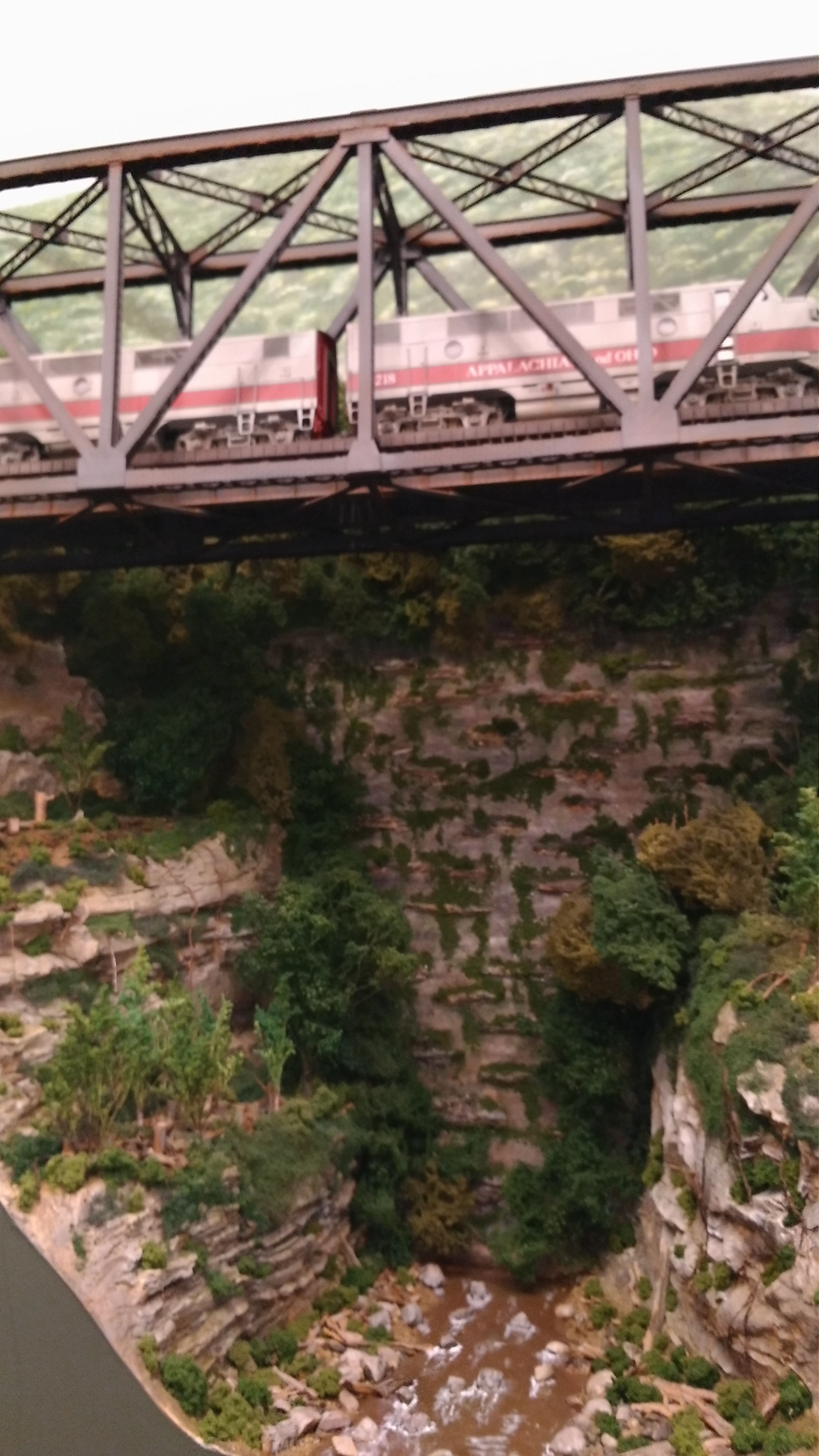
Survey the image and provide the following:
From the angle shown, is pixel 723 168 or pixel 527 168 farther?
pixel 527 168

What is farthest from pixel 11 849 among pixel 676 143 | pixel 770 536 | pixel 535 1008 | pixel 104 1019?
pixel 676 143

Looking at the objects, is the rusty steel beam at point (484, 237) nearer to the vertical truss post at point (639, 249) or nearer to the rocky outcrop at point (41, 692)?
the vertical truss post at point (639, 249)

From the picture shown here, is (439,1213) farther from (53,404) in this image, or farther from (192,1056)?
(53,404)

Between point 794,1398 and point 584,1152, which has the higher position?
point 584,1152

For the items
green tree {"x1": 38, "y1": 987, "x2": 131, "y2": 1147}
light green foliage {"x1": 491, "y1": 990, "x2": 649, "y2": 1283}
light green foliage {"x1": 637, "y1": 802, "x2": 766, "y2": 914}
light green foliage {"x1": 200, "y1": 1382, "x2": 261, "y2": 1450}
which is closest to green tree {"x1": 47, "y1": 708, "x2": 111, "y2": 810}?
green tree {"x1": 38, "y1": 987, "x2": 131, "y2": 1147}

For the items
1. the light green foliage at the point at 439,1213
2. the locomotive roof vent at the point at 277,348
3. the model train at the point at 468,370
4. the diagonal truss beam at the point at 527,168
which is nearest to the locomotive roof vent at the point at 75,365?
the model train at the point at 468,370

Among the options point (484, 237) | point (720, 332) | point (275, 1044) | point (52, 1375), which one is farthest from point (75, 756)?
point (720, 332)

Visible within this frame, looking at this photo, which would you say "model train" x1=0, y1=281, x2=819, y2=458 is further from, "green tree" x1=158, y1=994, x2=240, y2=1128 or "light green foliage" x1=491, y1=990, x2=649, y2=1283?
"light green foliage" x1=491, y1=990, x2=649, y2=1283
